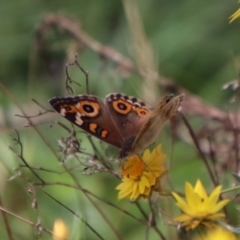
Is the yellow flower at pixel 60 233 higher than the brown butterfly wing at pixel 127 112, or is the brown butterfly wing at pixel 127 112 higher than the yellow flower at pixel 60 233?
the brown butterfly wing at pixel 127 112

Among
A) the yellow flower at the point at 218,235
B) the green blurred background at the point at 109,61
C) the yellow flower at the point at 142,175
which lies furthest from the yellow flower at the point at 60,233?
the green blurred background at the point at 109,61

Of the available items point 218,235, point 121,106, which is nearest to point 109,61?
point 121,106

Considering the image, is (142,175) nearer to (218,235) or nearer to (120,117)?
(120,117)

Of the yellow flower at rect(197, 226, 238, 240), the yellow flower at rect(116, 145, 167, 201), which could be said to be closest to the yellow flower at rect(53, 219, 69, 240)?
the yellow flower at rect(116, 145, 167, 201)

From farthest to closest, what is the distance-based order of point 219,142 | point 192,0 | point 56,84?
point 192,0 → point 56,84 → point 219,142

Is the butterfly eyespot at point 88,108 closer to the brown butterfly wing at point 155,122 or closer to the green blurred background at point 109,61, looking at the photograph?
the brown butterfly wing at point 155,122

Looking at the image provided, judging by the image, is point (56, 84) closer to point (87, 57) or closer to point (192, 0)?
point (87, 57)

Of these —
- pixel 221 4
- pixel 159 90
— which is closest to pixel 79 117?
pixel 159 90
